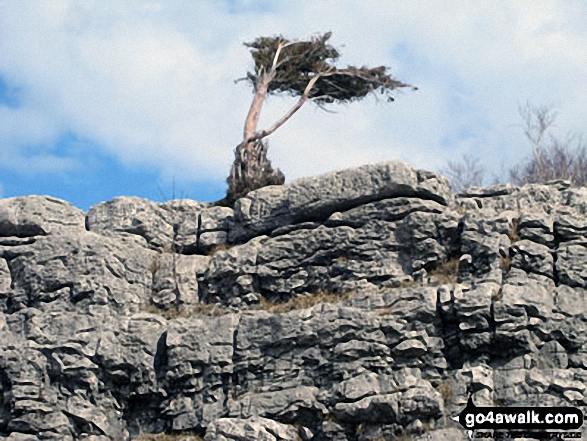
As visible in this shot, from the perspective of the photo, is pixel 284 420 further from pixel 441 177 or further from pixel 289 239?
pixel 441 177

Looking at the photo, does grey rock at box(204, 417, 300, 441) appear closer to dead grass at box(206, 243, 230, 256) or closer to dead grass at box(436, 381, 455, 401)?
dead grass at box(436, 381, 455, 401)

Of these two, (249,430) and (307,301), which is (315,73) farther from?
(249,430)

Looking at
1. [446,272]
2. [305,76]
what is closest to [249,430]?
[446,272]

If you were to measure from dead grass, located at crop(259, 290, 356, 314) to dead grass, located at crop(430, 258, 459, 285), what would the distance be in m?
1.99

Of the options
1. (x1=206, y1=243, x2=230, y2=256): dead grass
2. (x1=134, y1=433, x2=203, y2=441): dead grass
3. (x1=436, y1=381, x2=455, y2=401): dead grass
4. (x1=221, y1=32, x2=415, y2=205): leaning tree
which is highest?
(x1=221, y1=32, x2=415, y2=205): leaning tree

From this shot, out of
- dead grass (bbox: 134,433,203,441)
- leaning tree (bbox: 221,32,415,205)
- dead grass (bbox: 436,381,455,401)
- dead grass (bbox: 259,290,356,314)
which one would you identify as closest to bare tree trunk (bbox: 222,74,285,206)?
leaning tree (bbox: 221,32,415,205)

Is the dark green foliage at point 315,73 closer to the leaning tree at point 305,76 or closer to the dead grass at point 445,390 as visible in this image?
the leaning tree at point 305,76

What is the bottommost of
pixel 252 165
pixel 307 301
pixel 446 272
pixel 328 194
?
pixel 307 301

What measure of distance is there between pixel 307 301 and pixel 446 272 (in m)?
3.40

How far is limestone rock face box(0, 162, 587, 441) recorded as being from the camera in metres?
19.7

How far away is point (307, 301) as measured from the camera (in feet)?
73.2

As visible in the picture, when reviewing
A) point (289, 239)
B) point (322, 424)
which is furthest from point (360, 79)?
point (322, 424)

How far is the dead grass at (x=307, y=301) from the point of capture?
72.4 ft

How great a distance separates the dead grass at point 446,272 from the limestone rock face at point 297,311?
4 centimetres
